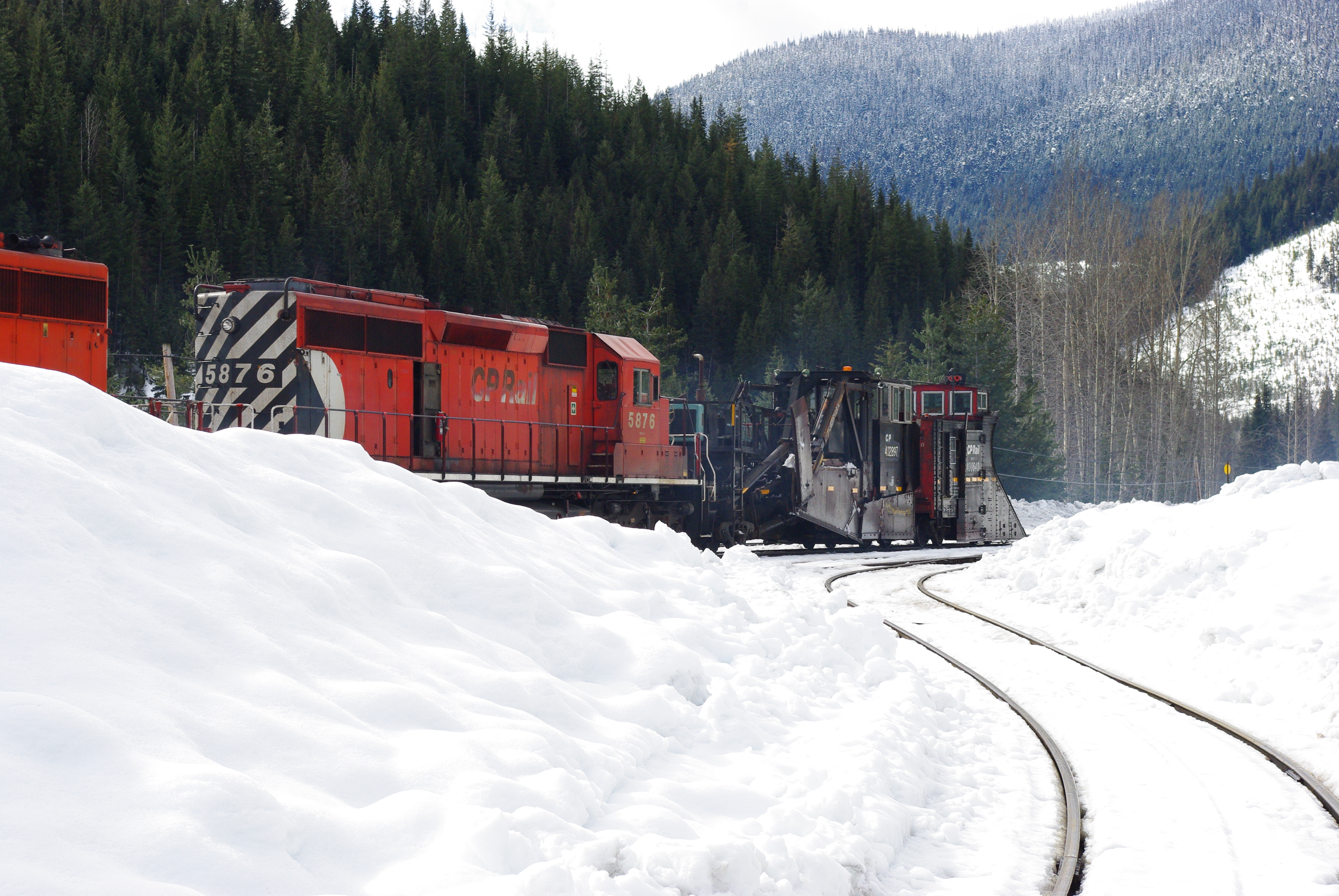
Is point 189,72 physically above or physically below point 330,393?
above

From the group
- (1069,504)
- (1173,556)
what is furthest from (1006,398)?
(1173,556)

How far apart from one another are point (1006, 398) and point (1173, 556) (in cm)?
3440

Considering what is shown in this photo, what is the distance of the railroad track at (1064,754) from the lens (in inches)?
201

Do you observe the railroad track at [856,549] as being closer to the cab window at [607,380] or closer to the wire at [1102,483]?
the cab window at [607,380]

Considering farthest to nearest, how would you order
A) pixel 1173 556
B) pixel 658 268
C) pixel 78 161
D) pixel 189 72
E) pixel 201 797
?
1. pixel 658 268
2. pixel 189 72
3. pixel 78 161
4. pixel 1173 556
5. pixel 201 797

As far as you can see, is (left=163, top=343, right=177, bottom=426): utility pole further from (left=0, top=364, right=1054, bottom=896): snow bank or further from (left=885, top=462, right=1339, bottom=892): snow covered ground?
(left=885, top=462, right=1339, bottom=892): snow covered ground

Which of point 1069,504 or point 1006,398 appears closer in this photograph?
point 1069,504

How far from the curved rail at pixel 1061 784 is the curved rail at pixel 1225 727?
1.28 metres

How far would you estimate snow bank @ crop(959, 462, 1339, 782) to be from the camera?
870 centimetres

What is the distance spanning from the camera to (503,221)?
7662cm

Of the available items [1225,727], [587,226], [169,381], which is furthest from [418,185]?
[1225,727]

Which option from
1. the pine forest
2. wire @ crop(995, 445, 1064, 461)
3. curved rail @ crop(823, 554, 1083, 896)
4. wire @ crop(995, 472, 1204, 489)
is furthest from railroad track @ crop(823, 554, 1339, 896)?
wire @ crop(995, 445, 1064, 461)

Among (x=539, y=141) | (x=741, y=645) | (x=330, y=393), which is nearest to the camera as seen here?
(x=741, y=645)

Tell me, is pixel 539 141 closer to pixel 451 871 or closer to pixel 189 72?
pixel 189 72
